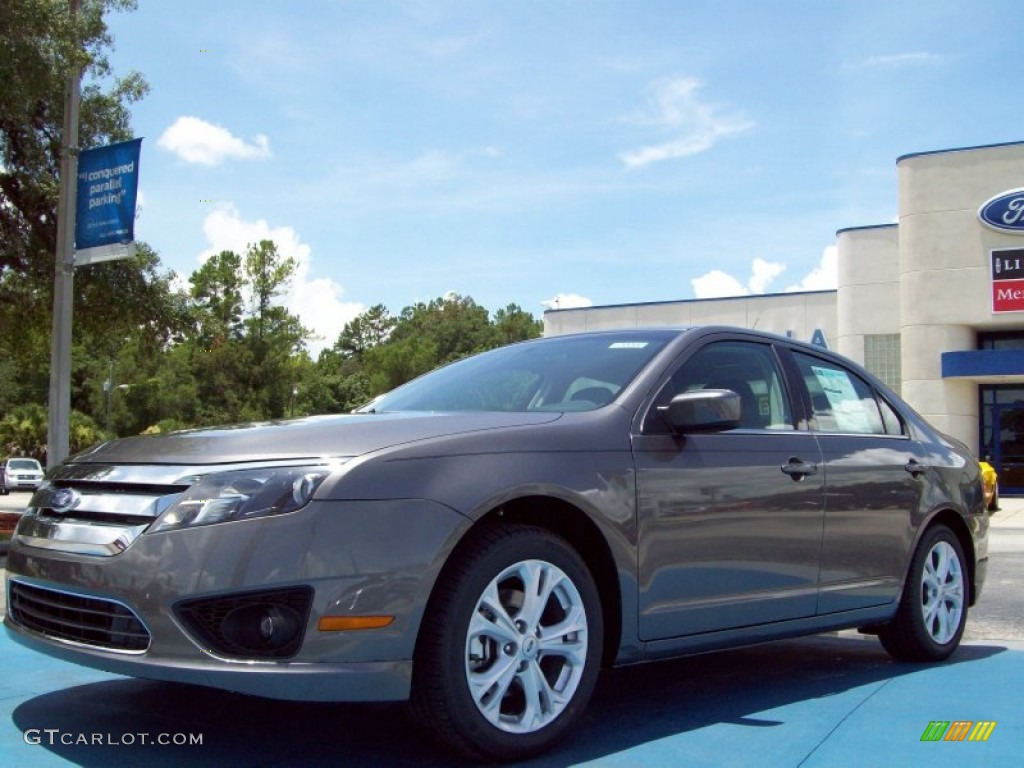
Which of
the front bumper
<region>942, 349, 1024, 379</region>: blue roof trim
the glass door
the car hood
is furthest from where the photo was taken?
the glass door

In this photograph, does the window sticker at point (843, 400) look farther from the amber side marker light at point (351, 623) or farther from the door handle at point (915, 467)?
the amber side marker light at point (351, 623)

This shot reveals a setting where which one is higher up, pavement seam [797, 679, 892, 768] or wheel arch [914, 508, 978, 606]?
wheel arch [914, 508, 978, 606]

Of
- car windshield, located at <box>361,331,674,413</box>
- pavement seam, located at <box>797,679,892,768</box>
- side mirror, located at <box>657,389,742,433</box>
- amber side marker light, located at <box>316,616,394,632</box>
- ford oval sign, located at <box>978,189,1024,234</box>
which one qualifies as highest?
ford oval sign, located at <box>978,189,1024,234</box>

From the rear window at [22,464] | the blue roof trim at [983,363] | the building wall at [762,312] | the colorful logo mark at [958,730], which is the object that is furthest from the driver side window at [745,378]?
the rear window at [22,464]

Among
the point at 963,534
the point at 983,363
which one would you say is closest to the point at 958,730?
the point at 963,534

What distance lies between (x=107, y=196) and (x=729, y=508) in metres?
12.7

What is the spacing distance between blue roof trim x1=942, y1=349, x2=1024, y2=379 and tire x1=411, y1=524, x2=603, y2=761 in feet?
85.2

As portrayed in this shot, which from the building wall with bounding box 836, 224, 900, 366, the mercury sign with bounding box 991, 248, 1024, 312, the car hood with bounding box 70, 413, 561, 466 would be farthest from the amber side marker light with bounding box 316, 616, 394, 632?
the building wall with bounding box 836, 224, 900, 366

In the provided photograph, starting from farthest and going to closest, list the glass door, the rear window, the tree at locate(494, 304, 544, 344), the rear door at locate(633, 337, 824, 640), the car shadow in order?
the tree at locate(494, 304, 544, 344) → the rear window → the glass door → the rear door at locate(633, 337, 824, 640) → the car shadow

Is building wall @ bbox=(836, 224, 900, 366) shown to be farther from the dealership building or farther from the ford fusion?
the ford fusion

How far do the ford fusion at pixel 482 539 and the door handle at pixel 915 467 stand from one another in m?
0.38

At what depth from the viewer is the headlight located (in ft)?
10.7

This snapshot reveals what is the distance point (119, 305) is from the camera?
18.6m

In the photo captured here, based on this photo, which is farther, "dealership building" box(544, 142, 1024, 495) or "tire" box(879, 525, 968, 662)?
"dealership building" box(544, 142, 1024, 495)
